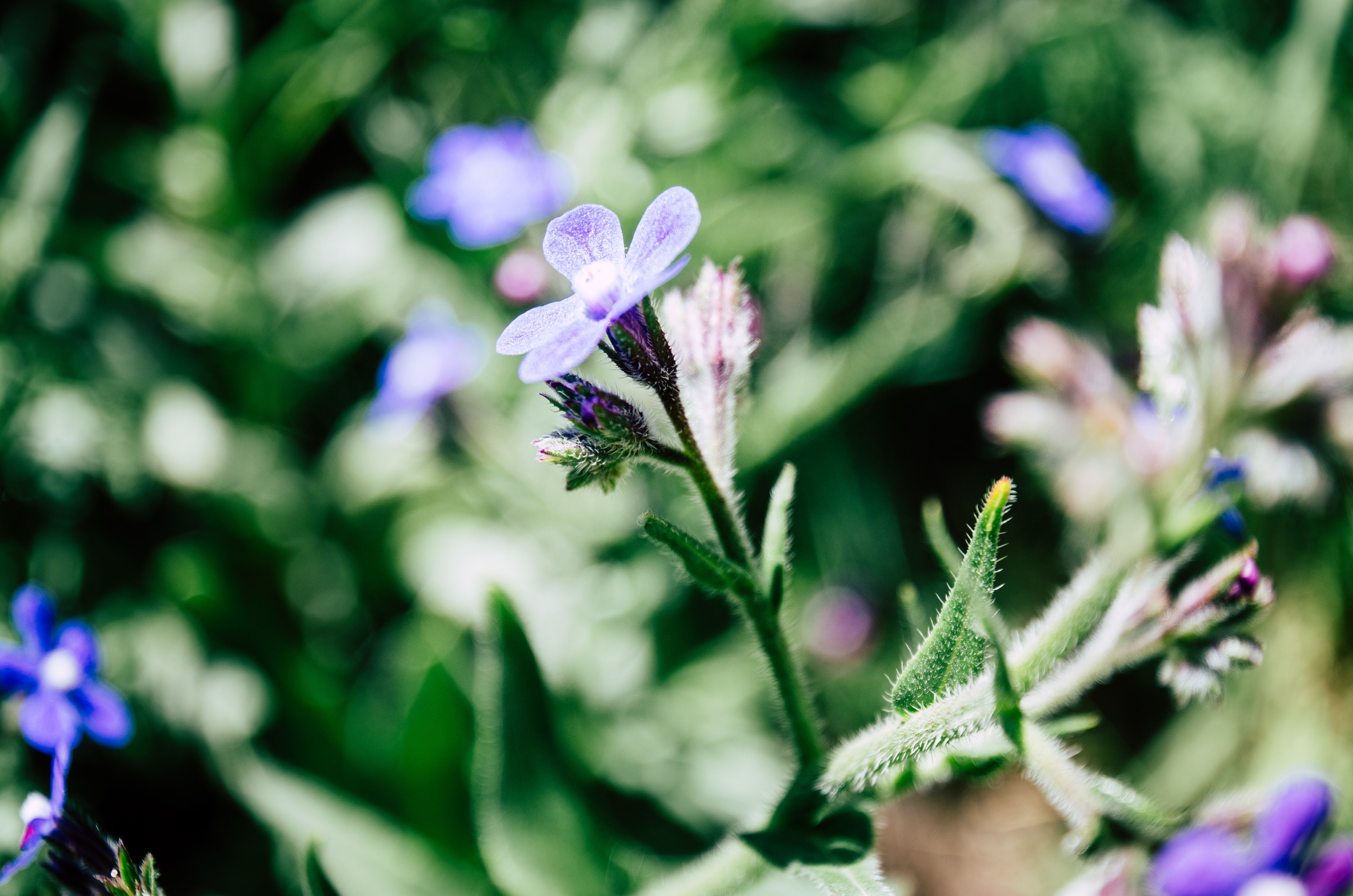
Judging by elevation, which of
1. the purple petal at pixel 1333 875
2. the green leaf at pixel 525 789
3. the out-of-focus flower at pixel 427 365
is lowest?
the green leaf at pixel 525 789

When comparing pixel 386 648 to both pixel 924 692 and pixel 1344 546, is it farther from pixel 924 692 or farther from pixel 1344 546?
pixel 1344 546

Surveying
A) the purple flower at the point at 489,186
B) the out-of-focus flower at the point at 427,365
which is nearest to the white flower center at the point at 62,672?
the out-of-focus flower at the point at 427,365

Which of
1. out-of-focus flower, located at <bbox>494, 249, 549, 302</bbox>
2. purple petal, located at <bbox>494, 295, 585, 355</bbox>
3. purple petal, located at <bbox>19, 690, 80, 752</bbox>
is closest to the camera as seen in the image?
purple petal, located at <bbox>494, 295, 585, 355</bbox>

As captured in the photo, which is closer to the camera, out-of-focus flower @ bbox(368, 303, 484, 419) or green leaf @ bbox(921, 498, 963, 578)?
green leaf @ bbox(921, 498, 963, 578)

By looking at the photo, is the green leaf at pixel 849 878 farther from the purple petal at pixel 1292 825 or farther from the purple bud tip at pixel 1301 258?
the purple bud tip at pixel 1301 258

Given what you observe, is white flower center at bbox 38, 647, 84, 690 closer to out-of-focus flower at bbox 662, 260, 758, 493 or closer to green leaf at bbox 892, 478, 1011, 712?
out-of-focus flower at bbox 662, 260, 758, 493

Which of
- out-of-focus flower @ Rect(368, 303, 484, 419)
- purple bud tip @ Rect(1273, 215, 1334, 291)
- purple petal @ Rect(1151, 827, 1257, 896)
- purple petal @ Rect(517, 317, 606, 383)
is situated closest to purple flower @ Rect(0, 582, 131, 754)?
out-of-focus flower @ Rect(368, 303, 484, 419)

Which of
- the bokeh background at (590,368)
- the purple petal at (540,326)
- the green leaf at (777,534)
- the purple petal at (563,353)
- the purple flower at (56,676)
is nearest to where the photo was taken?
the purple petal at (563,353)
